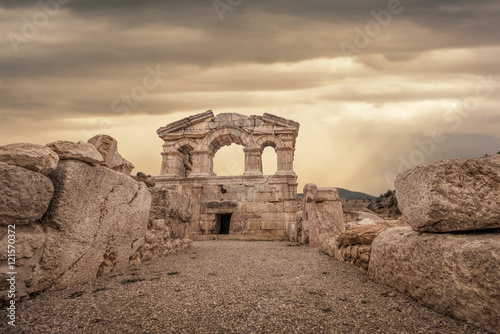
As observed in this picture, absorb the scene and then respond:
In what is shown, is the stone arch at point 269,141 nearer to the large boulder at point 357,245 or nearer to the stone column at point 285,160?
the stone column at point 285,160

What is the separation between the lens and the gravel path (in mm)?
2461

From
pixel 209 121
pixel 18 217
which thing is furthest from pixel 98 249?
pixel 209 121

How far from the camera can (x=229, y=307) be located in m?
2.96

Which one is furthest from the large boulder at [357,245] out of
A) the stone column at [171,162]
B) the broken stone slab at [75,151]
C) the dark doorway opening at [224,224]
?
the stone column at [171,162]

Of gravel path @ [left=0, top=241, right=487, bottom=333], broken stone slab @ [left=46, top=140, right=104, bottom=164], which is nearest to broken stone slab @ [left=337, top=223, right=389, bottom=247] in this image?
gravel path @ [left=0, top=241, right=487, bottom=333]

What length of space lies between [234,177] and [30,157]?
1144 centimetres

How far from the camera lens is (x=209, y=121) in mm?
15461

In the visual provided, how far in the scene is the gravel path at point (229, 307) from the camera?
8.07ft

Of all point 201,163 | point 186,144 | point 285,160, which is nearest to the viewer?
point 285,160

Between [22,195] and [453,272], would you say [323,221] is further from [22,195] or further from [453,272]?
[22,195]

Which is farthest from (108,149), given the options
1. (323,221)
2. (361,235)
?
(323,221)

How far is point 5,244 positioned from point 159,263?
2.84 m

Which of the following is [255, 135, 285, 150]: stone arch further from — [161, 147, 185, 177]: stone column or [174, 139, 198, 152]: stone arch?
[161, 147, 185, 177]: stone column

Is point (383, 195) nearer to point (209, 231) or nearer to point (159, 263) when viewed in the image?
point (209, 231)
